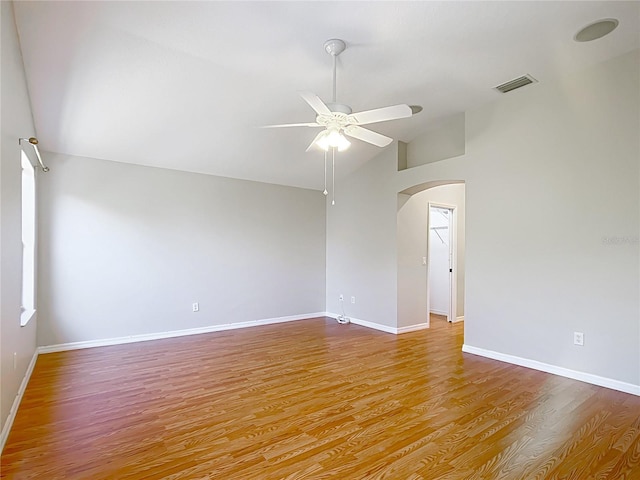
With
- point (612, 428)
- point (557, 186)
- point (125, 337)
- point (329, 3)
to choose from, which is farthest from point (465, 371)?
point (125, 337)

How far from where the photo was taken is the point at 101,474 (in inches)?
73.8

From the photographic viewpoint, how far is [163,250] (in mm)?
4785

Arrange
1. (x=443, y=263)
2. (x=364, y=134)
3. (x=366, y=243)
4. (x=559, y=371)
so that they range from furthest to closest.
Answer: (x=443, y=263) < (x=366, y=243) < (x=559, y=371) < (x=364, y=134)

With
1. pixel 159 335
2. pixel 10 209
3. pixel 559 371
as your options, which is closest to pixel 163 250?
pixel 159 335

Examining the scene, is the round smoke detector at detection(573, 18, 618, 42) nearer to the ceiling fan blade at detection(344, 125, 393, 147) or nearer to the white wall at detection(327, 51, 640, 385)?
the white wall at detection(327, 51, 640, 385)

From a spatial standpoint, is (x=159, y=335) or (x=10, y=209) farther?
(x=159, y=335)

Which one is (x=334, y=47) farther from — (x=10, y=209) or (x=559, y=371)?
(x=559, y=371)

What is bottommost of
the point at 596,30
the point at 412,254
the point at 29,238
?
the point at 412,254

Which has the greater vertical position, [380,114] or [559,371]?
[380,114]

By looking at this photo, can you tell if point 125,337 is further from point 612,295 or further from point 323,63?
point 612,295

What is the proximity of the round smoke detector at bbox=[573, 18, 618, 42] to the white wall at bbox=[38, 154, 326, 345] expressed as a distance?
4.28m

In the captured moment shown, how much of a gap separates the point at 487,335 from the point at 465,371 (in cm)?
76

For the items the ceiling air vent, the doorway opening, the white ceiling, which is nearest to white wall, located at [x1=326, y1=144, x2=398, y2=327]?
the doorway opening

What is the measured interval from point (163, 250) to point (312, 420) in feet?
11.0
